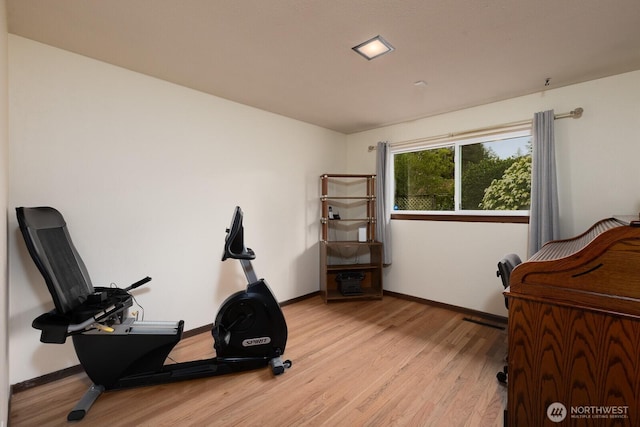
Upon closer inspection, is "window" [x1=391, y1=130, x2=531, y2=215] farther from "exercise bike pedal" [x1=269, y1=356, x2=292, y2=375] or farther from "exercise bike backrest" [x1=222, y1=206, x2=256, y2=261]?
"exercise bike pedal" [x1=269, y1=356, x2=292, y2=375]

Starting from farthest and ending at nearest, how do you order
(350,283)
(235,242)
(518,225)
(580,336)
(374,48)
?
(350,283), (518,225), (235,242), (374,48), (580,336)

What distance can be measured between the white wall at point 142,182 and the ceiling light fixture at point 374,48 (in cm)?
160

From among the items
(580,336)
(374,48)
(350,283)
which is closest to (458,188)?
(350,283)

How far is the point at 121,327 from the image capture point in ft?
6.05

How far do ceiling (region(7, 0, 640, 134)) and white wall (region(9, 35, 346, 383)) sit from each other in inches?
9.6

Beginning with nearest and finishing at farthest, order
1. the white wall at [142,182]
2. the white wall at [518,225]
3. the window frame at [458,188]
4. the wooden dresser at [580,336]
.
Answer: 1. the wooden dresser at [580,336]
2. the white wall at [142,182]
3. the white wall at [518,225]
4. the window frame at [458,188]

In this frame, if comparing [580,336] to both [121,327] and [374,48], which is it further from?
[121,327]

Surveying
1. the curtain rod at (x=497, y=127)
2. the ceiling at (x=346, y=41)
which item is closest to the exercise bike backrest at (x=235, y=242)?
the ceiling at (x=346, y=41)

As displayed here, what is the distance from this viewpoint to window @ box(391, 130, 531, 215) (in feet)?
9.76

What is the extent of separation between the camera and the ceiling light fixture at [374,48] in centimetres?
191

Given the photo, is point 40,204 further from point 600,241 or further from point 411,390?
point 600,241

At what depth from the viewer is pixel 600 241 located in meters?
1.13

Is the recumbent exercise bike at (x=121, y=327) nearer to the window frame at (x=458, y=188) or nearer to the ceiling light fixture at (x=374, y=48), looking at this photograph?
the ceiling light fixture at (x=374, y=48)

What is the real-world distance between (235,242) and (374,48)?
181cm
